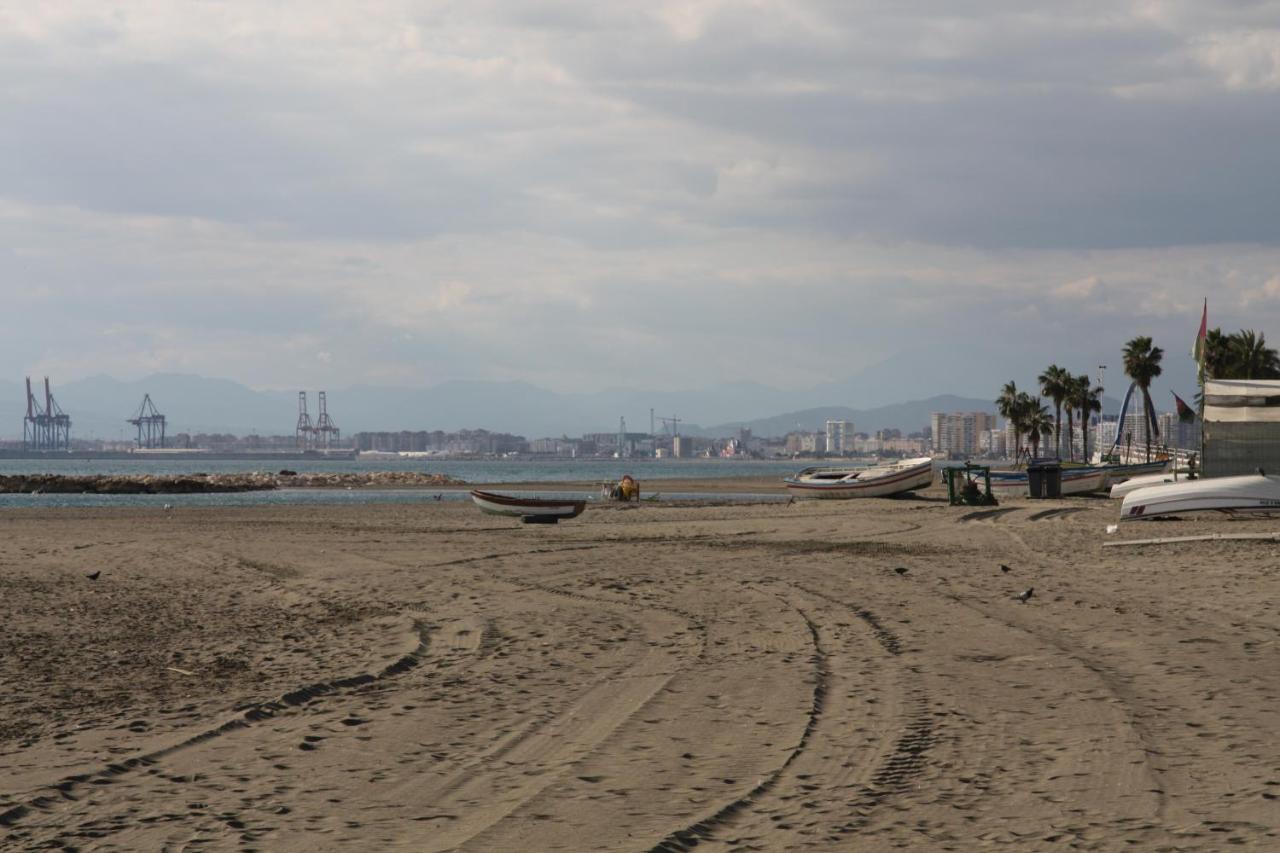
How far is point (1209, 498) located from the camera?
26.3m

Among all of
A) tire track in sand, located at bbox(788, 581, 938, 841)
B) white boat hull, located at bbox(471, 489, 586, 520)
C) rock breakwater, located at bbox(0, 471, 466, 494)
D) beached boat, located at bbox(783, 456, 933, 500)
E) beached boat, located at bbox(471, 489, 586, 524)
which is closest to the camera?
tire track in sand, located at bbox(788, 581, 938, 841)

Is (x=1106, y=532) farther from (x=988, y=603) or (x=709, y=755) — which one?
(x=709, y=755)

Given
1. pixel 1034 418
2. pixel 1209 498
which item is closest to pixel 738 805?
pixel 1209 498

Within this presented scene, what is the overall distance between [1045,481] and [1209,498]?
18.0 meters

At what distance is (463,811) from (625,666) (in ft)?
13.2

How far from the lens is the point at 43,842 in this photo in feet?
16.8

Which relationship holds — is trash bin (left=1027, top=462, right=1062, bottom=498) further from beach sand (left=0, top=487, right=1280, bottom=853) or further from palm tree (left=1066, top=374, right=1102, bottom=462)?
palm tree (left=1066, top=374, right=1102, bottom=462)

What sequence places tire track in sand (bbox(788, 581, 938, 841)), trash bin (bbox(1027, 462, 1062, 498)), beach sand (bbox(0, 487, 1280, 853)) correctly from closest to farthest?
1. beach sand (bbox(0, 487, 1280, 853))
2. tire track in sand (bbox(788, 581, 938, 841))
3. trash bin (bbox(1027, 462, 1062, 498))

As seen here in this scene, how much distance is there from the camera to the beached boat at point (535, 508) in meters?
33.5

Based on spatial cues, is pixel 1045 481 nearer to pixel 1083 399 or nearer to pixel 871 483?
pixel 871 483

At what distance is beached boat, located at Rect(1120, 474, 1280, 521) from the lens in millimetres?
26125

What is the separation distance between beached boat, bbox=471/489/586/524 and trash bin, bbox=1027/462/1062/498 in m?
18.3

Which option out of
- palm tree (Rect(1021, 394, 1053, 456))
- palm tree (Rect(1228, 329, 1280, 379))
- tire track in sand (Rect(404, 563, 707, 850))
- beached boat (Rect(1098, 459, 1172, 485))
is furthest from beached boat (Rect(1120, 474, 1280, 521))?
palm tree (Rect(1021, 394, 1053, 456))

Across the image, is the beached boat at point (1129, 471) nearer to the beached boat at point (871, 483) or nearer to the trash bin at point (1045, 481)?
the trash bin at point (1045, 481)
